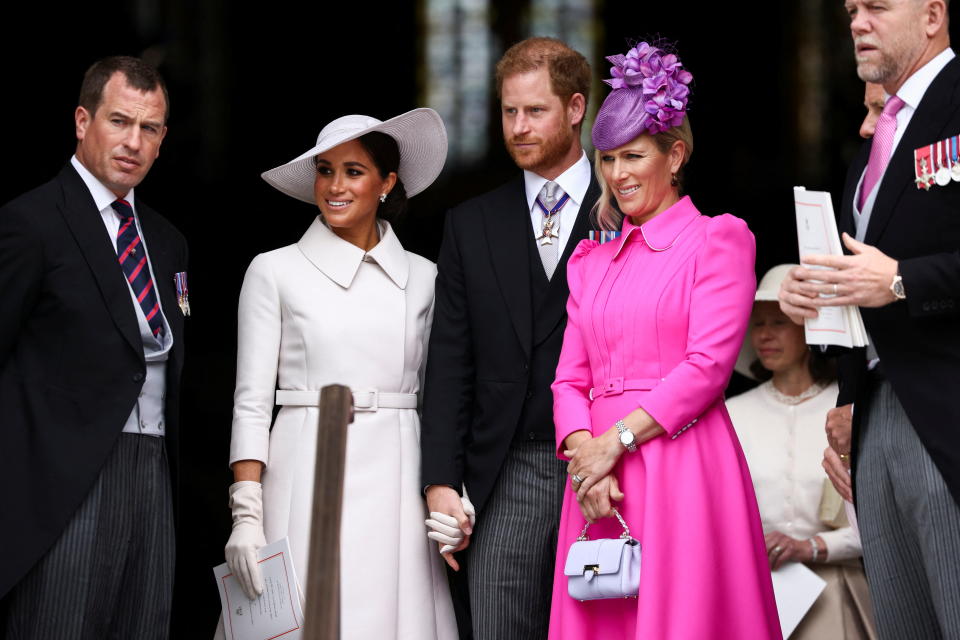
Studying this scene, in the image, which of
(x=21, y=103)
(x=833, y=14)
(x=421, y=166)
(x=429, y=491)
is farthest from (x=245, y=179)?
(x=429, y=491)

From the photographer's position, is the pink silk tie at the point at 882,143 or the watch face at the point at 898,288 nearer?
the watch face at the point at 898,288

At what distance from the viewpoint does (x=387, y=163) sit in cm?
412

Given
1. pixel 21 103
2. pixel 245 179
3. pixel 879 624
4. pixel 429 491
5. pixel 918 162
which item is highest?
pixel 245 179

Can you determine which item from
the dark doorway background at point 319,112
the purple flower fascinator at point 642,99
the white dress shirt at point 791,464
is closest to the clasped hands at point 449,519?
the purple flower fascinator at point 642,99

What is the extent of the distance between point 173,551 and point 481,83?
426 inches

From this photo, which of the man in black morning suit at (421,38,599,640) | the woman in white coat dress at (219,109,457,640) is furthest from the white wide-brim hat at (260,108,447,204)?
the man in black morning suit at (421,38,599,640)

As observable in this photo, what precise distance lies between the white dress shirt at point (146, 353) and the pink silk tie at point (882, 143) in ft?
6.28

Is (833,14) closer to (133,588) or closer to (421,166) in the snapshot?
(421,166)

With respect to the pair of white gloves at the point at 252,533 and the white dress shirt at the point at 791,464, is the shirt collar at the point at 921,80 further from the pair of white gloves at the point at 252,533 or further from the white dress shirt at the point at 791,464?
the white dress shirt at the point at 791,464

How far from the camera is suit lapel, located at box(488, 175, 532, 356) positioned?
3729 millimetres

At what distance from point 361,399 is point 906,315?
1.54 meters

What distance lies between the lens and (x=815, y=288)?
2.92 m

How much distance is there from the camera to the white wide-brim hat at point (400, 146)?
4012 millimetres

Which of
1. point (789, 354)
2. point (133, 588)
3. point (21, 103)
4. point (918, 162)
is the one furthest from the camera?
point (21, 103)
